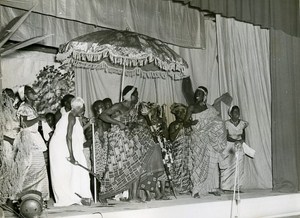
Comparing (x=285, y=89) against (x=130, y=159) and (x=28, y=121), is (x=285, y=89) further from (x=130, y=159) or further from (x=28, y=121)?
(x=28, y=121)

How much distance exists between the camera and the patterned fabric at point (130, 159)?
6168 millimetres

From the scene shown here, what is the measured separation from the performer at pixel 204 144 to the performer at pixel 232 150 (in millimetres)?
114

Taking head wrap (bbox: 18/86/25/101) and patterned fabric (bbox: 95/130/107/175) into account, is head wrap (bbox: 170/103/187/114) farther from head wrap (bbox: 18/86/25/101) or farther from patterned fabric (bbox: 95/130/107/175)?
head wrap (bbox: 18/86/25/101)

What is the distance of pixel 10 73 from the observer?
5863mm

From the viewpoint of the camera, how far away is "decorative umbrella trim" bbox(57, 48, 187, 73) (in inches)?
234

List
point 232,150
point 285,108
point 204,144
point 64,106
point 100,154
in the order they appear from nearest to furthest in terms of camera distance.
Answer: point 64,106 → point 100,154 → point 204,144 → point 232,150 → point 285,108

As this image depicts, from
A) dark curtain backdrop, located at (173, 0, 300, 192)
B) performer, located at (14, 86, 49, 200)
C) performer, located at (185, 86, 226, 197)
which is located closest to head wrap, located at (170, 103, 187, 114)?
performer, located at (185, 86, 226, 197)

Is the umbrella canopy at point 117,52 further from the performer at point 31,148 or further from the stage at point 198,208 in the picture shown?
the stage at point 198,208

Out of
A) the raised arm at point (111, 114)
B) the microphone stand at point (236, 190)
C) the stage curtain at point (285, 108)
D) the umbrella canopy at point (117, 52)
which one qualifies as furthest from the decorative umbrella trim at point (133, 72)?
the stage curtain at point (285, 108)

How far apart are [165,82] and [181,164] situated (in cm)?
113

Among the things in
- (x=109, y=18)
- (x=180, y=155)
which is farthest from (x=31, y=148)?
(x=180, y=155)

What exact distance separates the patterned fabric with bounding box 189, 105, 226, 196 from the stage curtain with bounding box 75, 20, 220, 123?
412mm

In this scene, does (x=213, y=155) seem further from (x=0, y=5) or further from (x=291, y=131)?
(x=0, y=5)

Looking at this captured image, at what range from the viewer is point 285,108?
325 inches
